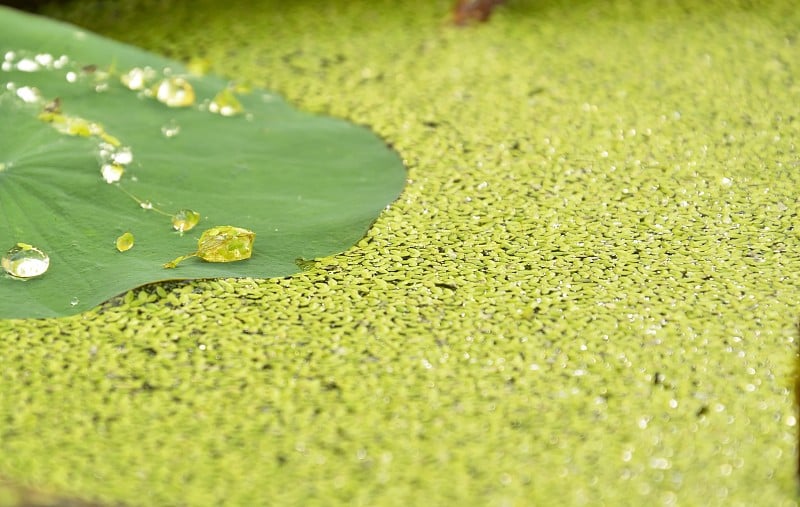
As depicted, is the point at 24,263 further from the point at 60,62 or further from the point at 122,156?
the point at 60,62

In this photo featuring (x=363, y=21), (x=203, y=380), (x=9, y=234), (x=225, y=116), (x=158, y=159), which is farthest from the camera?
(x=363, y=21)

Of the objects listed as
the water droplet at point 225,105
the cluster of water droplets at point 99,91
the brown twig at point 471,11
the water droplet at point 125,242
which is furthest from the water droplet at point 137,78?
the brown twig at point 471,11

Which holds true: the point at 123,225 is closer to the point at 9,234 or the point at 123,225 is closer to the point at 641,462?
the point at 9,234

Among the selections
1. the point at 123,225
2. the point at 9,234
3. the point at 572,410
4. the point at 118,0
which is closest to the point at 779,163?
the point at 572,410

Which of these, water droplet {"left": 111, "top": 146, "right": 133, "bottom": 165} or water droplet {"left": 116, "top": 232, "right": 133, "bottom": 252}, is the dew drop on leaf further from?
water droplet {"left": 111, "top": 146, "right": 133, "bottom": 165}

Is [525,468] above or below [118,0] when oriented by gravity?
below

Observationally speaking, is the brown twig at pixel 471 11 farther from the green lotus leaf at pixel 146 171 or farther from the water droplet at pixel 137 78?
the water droplet at pixel 137 78

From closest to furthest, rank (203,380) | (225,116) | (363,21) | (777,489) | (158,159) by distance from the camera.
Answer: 1. (777,489)
2. (203,380)
3. (158,159)
4. (225,116)
5. (363,21)
